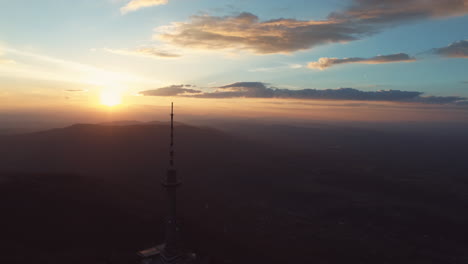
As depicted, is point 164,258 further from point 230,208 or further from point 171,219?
point 230,208

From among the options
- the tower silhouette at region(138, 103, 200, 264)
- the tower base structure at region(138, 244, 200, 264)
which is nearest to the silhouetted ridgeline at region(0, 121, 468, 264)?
the tower base structure at region(138, 244, 200, 264)

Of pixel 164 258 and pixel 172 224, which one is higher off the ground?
pixel 172 224

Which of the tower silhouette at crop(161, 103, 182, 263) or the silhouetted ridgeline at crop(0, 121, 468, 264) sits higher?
the tower silhouette at crop(161, 103, 182, 263)

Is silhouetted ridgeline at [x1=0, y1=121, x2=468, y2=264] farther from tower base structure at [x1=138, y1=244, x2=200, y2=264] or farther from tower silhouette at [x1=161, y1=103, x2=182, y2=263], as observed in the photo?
tower silhouette at [x1=161, y1=103, x2=182, y2=263]

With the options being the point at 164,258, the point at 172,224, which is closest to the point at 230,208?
the point at 164,258

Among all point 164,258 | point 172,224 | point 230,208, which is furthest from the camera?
point 230,208

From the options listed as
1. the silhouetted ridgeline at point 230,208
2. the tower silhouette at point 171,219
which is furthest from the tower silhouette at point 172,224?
the silhouetted ridgeline at point 230,208

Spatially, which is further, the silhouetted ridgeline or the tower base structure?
the silhouetted ridgeline

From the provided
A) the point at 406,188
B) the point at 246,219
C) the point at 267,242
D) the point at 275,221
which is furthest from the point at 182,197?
the point at 406,188

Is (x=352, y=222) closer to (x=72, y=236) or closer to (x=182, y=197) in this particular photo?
(x=182, y=197)
